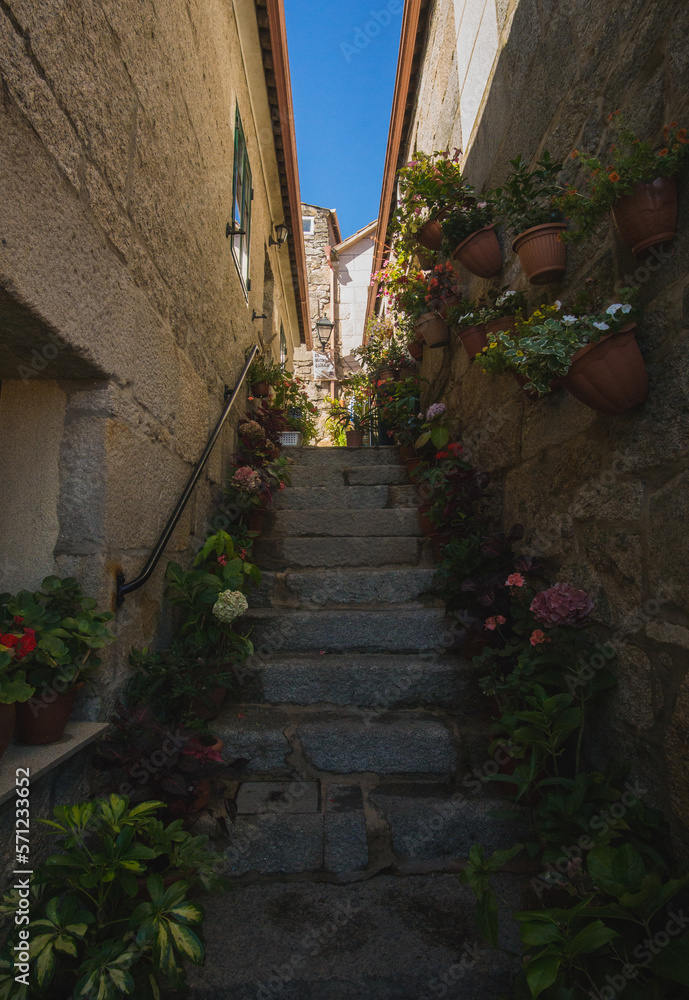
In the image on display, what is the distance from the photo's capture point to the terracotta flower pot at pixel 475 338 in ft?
8.61

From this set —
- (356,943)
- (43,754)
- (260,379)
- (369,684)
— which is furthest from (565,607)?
(260,379)

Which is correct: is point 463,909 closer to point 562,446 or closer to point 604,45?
point 562,446

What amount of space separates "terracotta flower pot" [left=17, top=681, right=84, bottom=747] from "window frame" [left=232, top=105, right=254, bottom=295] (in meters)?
3.09

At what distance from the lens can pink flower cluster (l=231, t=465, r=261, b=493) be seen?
2996 mm

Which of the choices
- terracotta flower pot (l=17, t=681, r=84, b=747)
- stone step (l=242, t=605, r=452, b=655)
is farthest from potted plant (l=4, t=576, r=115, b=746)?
stone step (l=242, t=605, r=452, b=655)

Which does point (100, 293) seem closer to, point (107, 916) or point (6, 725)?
point (6, 725)

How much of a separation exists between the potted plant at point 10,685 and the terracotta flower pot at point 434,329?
3.06 meters

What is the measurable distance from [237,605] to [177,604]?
0.86 feet

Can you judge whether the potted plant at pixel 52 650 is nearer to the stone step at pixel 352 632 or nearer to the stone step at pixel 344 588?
the stone step at pixel 352 632

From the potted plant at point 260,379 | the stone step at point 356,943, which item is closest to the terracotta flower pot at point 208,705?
the stone step at point 356,943

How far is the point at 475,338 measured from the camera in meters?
2.66

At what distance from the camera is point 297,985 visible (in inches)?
49.2

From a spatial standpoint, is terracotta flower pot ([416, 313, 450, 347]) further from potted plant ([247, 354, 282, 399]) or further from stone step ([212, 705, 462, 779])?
Answer: stone step ([212, 705, 462, 779])

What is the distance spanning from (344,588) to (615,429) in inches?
59.9
